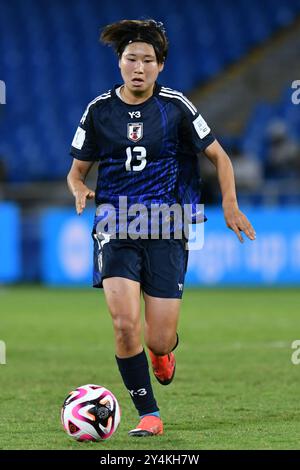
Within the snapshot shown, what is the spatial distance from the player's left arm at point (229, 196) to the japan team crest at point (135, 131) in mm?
370

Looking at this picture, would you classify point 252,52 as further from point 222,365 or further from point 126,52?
point 126,52

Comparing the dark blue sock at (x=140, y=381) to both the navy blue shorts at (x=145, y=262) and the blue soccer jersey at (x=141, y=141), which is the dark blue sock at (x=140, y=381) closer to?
the navy blue shorts at (x=145, y=262)

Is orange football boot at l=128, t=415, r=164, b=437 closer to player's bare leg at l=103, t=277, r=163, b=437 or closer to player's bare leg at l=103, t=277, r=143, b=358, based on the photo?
player's bare leg at l=103, t=277, r=163, b=437

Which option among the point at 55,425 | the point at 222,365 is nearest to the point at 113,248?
the point at 55,425

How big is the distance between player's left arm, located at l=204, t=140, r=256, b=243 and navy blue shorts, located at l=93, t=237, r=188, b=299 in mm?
412

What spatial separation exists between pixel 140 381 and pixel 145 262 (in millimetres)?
640

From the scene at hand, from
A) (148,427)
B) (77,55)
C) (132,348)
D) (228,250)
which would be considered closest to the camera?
(148,427)

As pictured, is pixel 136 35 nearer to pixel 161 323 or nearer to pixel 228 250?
pixel 161 323

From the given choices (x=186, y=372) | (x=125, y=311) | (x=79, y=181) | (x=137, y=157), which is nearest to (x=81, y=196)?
(x=79, y=181)

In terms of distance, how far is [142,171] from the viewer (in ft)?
19.4

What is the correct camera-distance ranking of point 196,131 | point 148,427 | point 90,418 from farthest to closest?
point 196,131
point 148,427
point 90,418

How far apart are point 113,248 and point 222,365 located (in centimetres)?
306

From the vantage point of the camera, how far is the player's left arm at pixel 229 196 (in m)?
5.67

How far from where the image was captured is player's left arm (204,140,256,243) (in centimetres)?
567
